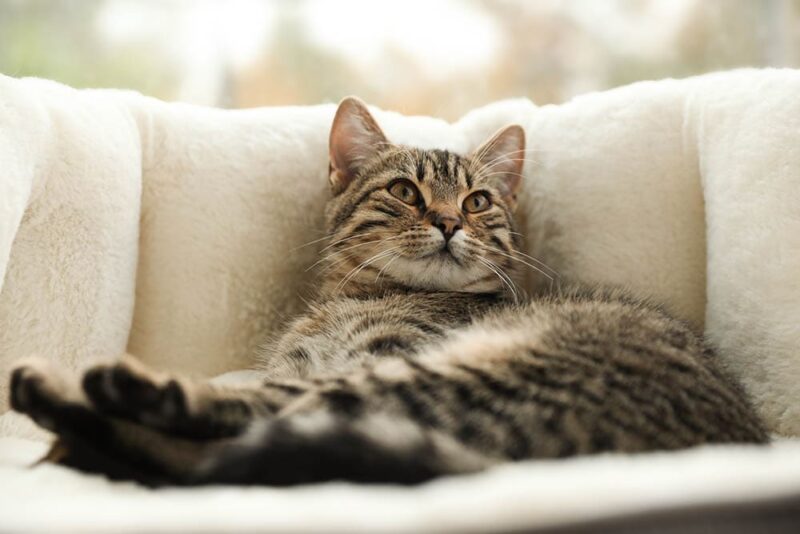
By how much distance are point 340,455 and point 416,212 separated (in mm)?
953

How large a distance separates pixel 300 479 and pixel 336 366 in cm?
57

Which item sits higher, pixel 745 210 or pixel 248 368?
pixel 745 210

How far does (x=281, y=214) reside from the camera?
1.90m

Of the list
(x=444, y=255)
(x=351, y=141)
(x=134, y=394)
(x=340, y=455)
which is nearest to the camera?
(x=340, y=455)

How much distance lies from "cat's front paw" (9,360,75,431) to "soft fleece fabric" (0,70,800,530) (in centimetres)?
18

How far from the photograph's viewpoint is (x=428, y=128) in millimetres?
2152

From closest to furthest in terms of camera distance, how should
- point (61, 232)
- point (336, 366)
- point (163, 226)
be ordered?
point (336, 366)
point (61, 232)
point (163, 226)

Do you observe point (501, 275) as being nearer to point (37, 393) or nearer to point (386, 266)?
point (386, 266)

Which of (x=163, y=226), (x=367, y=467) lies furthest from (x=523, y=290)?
(x=367, y=467)

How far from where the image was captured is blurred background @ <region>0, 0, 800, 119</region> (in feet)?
9.12

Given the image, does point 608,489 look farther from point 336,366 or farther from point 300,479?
point 336,366

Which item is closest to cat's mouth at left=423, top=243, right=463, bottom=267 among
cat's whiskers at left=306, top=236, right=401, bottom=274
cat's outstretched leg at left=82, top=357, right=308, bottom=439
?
cat's whiskers at left=306, top=236, right=401, bottom=274

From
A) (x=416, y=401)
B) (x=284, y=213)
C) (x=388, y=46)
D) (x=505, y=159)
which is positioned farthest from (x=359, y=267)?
(x=388, y=46)

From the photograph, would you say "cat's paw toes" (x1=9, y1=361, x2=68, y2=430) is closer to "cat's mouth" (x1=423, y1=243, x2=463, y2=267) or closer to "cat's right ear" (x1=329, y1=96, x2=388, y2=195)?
"cat's mouth" (x1=423, y1=243, x2=463, y2=267)
